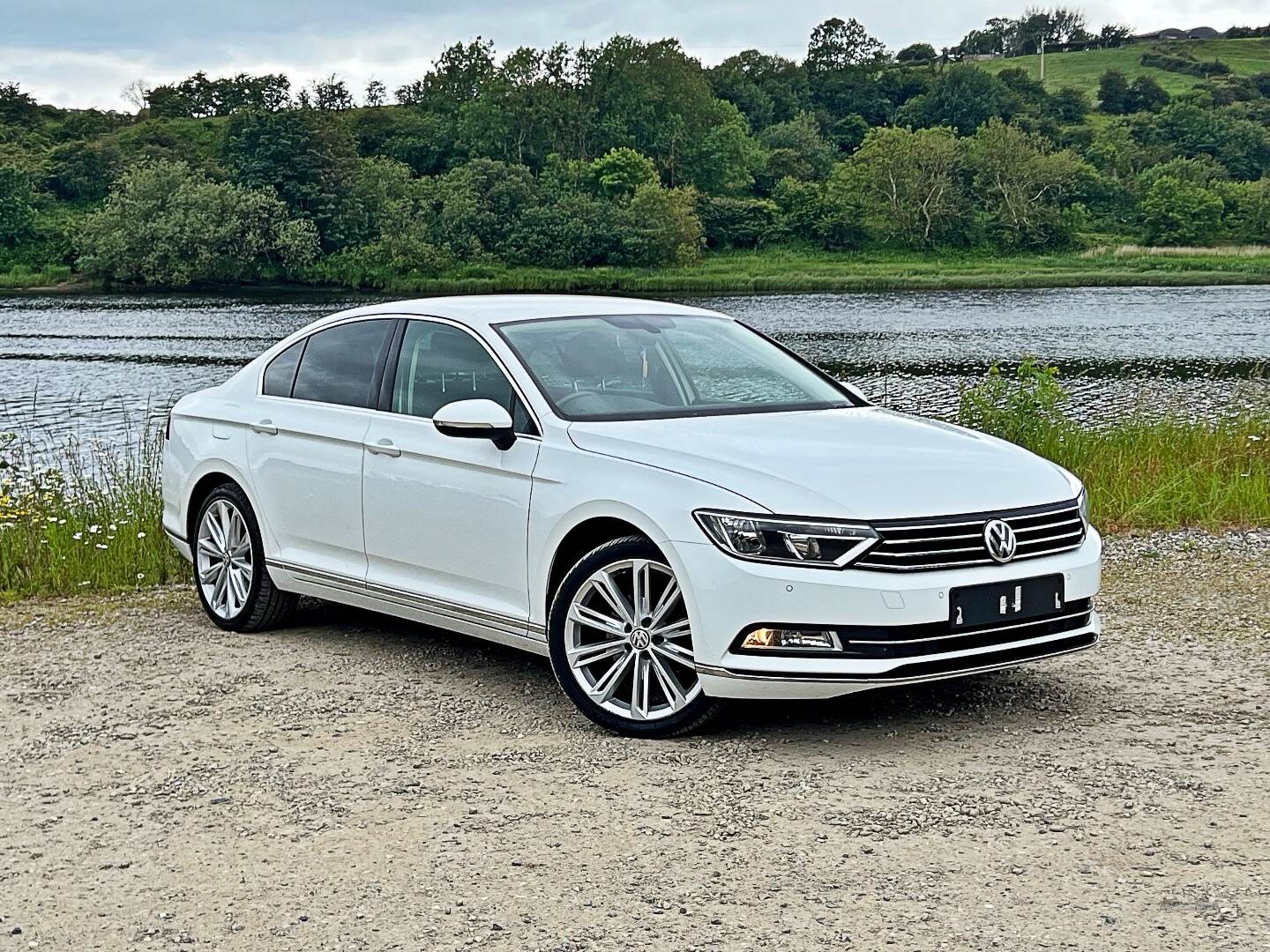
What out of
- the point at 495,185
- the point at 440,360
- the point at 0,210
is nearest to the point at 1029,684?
the point at 440,360

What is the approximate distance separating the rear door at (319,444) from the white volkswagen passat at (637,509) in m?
0.01

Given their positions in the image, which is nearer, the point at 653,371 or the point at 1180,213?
the point at 653,371

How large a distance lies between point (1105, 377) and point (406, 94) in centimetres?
13854

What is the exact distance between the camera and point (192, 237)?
92500 millimetres

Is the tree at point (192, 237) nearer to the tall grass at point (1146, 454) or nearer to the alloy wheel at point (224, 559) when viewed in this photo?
the tall grass at point (1146, 454)

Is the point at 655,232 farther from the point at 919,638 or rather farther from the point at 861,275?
the point at 919,638

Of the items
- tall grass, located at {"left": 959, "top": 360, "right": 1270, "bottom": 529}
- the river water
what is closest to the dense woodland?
the river water

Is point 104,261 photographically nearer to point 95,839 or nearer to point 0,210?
point 0,210

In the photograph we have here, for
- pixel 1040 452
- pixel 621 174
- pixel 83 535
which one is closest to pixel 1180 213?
pixel 621 174

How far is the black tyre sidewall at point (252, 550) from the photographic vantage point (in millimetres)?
7653

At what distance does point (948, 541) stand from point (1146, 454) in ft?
26.6

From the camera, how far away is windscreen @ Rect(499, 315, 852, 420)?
6.39 meters

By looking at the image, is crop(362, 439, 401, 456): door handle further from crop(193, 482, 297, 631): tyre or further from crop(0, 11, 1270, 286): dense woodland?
crop(0, 11, 1270, 286): dense woodland

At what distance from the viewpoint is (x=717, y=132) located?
140250 millimetres
